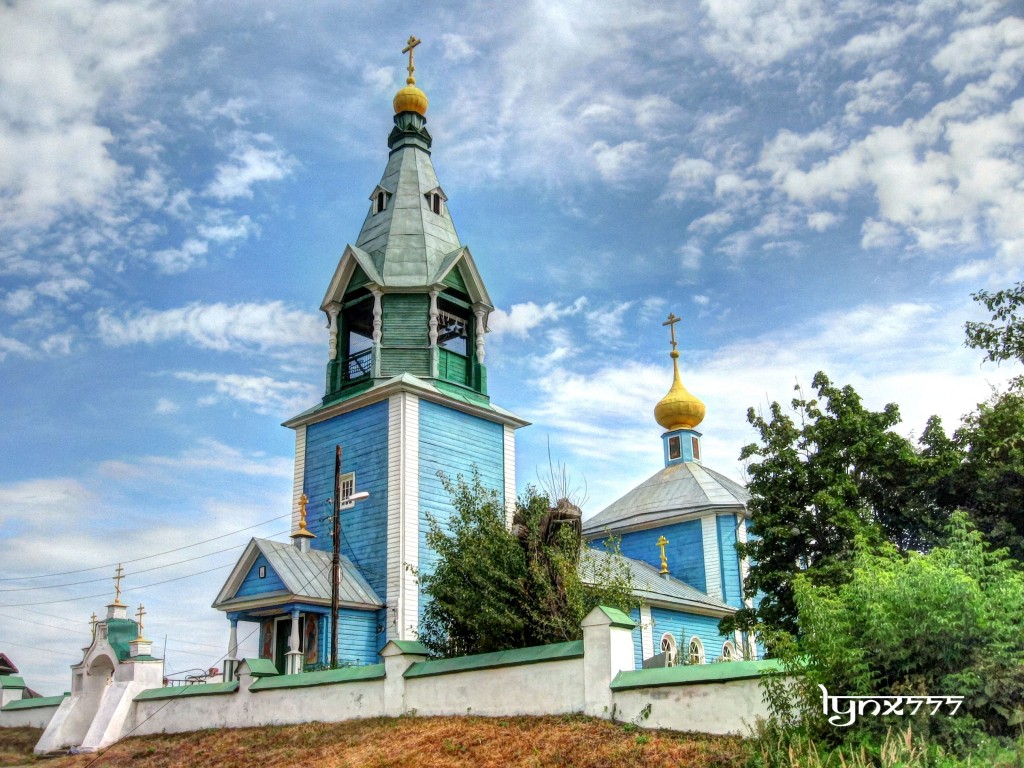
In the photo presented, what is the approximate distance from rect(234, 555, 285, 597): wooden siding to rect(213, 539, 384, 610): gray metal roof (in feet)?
0.33

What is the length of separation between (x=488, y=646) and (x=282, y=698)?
147 inches

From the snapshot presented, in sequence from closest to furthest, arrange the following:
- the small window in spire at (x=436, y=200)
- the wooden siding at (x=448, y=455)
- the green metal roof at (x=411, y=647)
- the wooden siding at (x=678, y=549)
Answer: the green metal roof at (x=411, y=647) < the wooden siding at (x=448, y=455) < the small window in spire at (x=436, y=200) < the wooden siding at (x=678, y=549)

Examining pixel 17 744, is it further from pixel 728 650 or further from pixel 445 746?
pixel 728 650

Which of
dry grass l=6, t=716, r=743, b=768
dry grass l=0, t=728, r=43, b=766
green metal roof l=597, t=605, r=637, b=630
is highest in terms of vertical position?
green metal roof l=597, t=605, r=637, b=630

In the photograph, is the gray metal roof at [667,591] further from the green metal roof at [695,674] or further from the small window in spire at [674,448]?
the green metal roof at [695,674]

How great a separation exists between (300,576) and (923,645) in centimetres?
1459

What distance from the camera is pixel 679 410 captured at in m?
36.7

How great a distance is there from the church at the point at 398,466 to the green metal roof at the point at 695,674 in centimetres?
674

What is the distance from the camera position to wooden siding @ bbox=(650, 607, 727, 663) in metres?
27.0

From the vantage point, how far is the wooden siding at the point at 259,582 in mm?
20828

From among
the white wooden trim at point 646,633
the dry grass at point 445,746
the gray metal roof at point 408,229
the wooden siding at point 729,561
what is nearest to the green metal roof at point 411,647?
the dry grass at point 445,746

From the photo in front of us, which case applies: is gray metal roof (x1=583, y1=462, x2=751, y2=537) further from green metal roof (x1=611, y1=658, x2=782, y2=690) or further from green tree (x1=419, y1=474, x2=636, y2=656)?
green metal roof (x1=611, y1=658, x2=782, y2=690)

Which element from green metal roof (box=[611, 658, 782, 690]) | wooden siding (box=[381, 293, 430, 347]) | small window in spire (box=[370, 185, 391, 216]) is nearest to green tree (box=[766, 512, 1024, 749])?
green metal roof (box=[611, 658, 782, 690])

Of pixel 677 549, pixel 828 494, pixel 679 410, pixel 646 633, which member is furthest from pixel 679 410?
pixel 828 494
